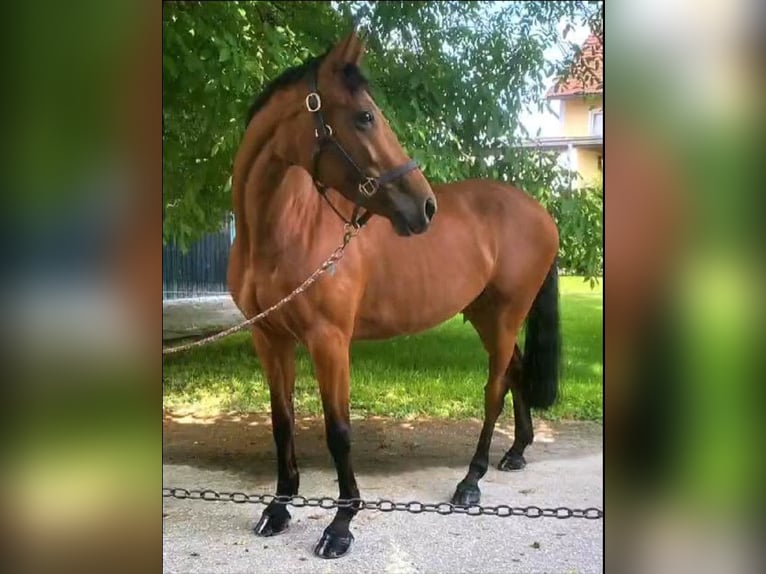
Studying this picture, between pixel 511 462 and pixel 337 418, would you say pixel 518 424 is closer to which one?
pixel 511 462

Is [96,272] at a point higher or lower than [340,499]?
higher

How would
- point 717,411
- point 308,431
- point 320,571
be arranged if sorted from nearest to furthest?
1. point 717,411
2. point 320,571
3. point 308,431

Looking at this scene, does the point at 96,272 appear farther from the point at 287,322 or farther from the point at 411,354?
the point at 411,354

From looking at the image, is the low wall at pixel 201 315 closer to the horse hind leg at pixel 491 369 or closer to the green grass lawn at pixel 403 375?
the green grass lawn at pixel 403 375

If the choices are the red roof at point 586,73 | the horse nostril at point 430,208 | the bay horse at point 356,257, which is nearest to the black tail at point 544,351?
the bay horse at point 356,257

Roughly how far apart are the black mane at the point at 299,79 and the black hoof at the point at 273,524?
4.02 feet

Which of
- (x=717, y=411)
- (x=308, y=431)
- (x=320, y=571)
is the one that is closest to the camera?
(x=717, y=411)

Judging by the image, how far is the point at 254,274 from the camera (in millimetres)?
2004

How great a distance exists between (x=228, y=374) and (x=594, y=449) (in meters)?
1.18

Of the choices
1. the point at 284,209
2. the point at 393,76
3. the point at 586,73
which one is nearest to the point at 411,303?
the point at 284,209

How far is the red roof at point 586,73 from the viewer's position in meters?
1.98

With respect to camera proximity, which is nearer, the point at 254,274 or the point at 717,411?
Answer: the point at 717,411

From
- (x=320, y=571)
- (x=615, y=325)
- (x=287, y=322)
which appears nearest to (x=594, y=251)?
(x=615, y=325)

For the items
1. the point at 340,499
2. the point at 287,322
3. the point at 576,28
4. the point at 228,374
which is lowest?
the point at 340,499
